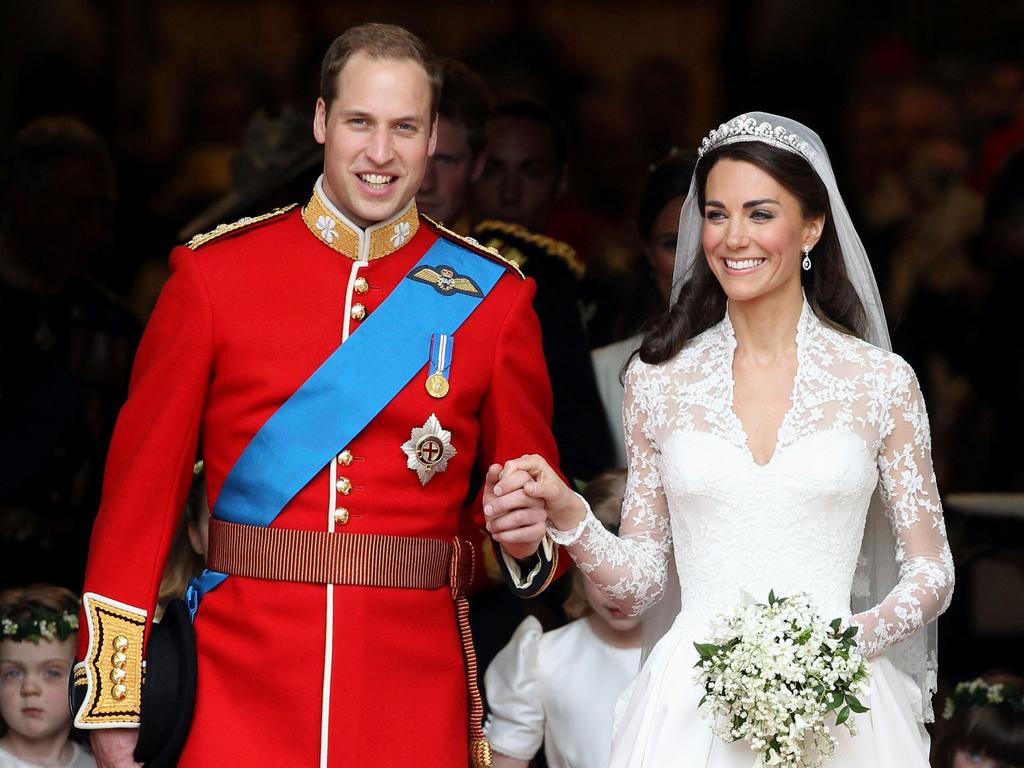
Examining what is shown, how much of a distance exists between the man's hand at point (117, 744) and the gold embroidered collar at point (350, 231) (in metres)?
0.97

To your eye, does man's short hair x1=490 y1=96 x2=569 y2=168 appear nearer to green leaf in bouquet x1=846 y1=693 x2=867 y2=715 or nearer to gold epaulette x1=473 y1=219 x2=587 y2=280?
gold epaulette x1=473 y1=219 x2=587 y2=280

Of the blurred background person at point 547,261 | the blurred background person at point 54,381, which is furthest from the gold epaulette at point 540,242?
the blurred background person at point 54,381

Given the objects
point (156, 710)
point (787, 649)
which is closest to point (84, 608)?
point (156, 710)

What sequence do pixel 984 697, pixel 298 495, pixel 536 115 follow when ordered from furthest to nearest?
pixel 536 115 → pixel 984 697 → pixel 298 495

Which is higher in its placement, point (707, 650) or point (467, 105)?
point (467, 105)

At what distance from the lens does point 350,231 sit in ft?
12.8

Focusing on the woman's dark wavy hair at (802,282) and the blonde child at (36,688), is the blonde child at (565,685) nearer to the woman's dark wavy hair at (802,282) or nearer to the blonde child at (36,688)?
the woman's dark wavy hair at (802,282)

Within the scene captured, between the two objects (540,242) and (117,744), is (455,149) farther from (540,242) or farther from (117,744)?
(117,744)

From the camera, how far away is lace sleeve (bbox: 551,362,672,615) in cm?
389

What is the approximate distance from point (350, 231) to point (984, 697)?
7.17 feet

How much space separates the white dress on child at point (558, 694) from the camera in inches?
186

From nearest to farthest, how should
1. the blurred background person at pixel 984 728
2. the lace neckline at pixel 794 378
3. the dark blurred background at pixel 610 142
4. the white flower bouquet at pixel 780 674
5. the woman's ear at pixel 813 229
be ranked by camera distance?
the white flower bouquet at pixel 780 674
the lace neckline at pixel 794 378
the woman's ear at pixel 813 229
the blurred background person at pixel 984 728
the dark blurred background at pixel 610 142

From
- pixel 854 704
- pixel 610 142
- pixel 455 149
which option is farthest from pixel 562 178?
pixel 610 142

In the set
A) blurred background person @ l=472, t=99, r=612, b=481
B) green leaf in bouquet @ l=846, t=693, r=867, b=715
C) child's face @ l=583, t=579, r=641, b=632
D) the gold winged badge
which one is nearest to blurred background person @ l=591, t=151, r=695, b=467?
blurred background person @ l=472, t=99, r=612, b=481
